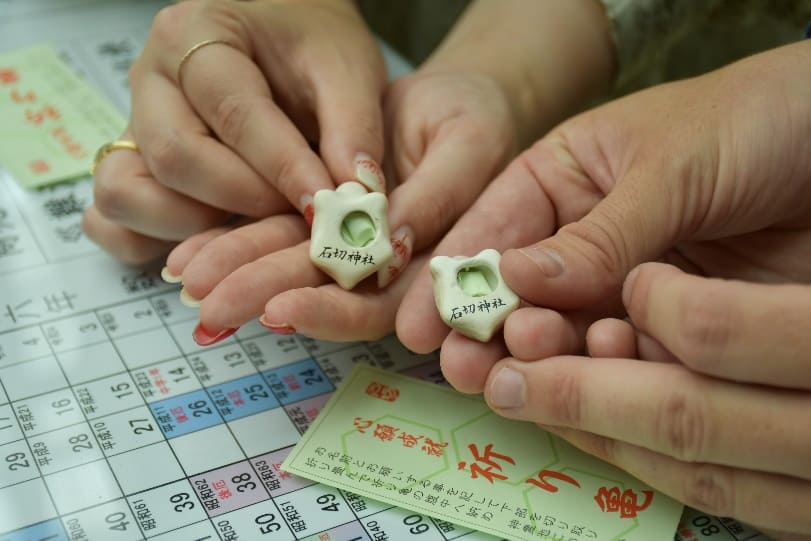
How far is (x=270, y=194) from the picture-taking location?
3.01 ft

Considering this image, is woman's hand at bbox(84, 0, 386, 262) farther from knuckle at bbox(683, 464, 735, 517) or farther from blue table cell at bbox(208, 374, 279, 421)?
knuckle at bbox(683, 464, 735, 517)

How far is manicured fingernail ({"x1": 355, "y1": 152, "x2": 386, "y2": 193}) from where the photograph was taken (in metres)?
0.86

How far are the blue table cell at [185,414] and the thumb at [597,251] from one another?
0.30m

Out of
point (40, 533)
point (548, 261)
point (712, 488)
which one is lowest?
point (40, 533)

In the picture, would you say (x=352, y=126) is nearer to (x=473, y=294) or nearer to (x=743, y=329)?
(x=473, y=294)

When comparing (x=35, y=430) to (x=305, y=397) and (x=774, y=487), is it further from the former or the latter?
(x=774, y=487)

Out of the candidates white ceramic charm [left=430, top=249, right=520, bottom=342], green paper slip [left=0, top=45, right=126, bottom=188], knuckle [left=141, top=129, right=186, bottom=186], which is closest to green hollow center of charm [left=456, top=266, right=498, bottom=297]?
white ceramic charm [left=430, top=249, right=520, bottom=342]

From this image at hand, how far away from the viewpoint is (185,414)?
80cm

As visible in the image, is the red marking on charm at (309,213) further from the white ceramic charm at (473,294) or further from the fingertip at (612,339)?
the fingertip at (612,339)

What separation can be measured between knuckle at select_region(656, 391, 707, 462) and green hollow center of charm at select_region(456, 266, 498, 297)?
18 centimetres

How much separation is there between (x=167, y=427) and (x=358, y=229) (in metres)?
0.24

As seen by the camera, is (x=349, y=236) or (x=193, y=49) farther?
(x=193, y=49)

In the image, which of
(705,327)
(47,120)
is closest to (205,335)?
(705,327)

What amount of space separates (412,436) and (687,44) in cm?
104
